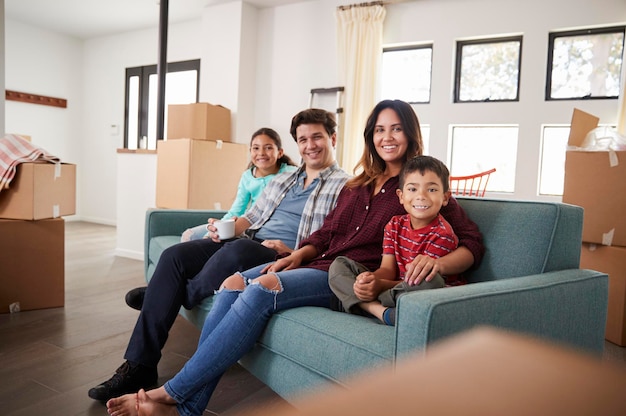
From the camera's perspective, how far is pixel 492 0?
4.02 m

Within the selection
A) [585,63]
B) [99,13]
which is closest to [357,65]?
[585,63]

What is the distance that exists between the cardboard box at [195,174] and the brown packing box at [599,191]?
268 centimetres

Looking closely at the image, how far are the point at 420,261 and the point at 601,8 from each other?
335 cm

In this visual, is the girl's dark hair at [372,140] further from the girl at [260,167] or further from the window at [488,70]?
the window at [488,70]

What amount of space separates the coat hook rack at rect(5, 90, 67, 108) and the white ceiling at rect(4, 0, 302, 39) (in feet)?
2.94

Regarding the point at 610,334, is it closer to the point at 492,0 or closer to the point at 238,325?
the point at 238,325

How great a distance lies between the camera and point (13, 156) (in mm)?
2621

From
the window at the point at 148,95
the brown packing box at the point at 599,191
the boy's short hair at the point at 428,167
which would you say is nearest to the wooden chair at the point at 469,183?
the brown packing box at the point at 599,191

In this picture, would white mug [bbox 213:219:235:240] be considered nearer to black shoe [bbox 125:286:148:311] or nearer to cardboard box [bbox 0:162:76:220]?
black shoe [bbox 125:286:148:311]

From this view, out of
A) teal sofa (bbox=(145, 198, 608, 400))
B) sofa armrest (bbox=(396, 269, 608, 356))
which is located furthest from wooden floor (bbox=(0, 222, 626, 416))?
sofa armrest (bbox=(396, 269, 608, 356))

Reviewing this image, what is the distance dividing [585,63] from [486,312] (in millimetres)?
3449

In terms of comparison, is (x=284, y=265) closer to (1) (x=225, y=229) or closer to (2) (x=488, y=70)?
(1) (x=225, y=229)

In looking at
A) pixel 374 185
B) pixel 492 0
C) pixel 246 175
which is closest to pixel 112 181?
pixel 246 175

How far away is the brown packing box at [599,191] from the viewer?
2.52m
